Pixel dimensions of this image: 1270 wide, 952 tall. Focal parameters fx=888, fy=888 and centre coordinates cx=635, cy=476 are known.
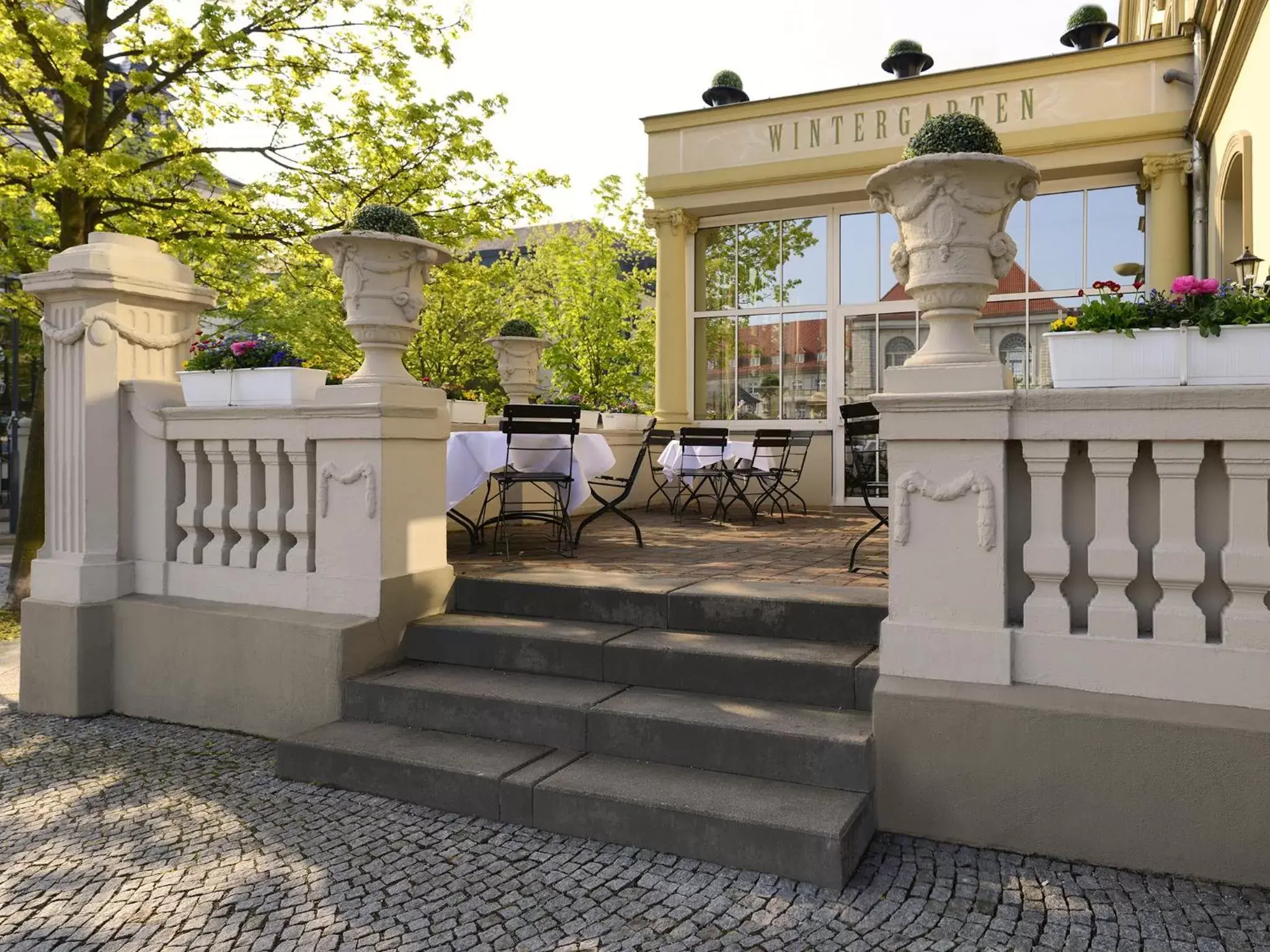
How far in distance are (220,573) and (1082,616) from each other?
3.87 metres

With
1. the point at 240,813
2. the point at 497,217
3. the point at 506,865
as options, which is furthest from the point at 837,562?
the point at 497,217

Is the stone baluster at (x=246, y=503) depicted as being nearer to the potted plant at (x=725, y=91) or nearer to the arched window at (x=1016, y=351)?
the arched window at (x=1016, y=351)

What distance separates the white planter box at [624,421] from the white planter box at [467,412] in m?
2.17

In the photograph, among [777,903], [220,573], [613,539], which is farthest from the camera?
[613,539]

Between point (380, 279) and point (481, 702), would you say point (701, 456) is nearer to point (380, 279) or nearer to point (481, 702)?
point (380, 279)

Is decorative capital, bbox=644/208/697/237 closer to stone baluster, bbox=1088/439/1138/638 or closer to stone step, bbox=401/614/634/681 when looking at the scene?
stone step, bbox=401/614/634/681

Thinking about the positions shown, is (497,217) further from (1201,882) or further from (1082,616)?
(1201,882)

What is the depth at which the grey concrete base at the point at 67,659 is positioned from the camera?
4430mm

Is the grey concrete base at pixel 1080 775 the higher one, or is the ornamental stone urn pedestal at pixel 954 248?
the ornamental stone urn pedestal at pixel 954 248

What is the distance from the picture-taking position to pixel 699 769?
10.1 ft

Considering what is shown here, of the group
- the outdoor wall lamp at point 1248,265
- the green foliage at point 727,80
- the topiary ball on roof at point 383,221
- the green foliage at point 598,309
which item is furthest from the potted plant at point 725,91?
the green foliage at point 598,309

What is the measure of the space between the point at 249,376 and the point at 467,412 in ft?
9.63

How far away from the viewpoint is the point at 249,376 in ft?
14.2

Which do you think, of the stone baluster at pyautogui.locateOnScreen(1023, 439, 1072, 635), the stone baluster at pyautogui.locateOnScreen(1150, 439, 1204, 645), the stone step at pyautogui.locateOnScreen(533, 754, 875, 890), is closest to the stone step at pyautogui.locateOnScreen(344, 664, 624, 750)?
the stone step at pyautogui.locateOnScreen(533, 754, 875, 890)
